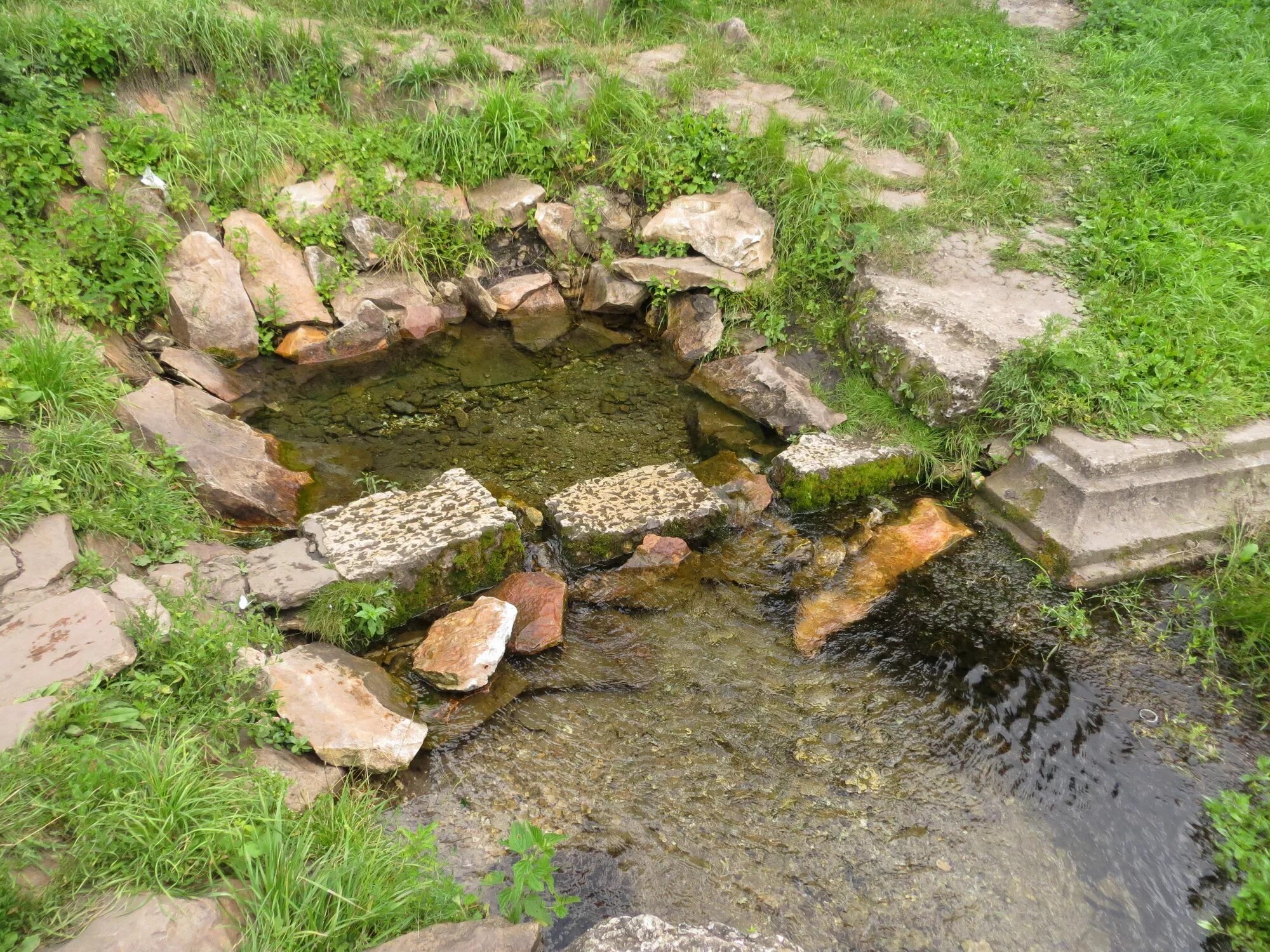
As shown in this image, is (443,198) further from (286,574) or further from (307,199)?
(286,574)

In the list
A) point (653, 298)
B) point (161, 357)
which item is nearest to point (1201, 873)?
point (653, 298)

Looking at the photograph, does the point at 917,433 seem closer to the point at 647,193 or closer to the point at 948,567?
the point at 948,567

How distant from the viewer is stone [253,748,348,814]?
3004mm

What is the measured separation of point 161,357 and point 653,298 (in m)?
3.87

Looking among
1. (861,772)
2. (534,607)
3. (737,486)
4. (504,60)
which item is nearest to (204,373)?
(534,607)

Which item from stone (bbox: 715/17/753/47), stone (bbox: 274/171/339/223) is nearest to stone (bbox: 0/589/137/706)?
stone (bbox: 274/171/339/223)

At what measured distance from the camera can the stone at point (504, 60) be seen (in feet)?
23.9

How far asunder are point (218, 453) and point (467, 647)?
87.3 inches

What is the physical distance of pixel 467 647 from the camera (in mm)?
3855

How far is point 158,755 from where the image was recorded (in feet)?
8.82

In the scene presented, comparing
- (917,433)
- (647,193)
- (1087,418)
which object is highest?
(647,193)

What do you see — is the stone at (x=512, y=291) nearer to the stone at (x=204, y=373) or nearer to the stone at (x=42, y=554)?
the stone at (x=204, y=373)

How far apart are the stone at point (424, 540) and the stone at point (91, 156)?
11.4ft

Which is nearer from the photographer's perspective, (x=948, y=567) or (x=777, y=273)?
(x=948, y=567)
